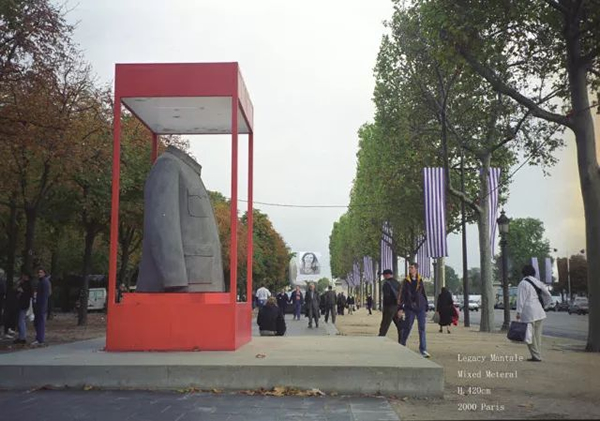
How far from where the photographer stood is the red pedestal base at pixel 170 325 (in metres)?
9.91

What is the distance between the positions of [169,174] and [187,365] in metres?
3.75

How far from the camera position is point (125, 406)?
6844mm

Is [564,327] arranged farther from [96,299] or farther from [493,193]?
[96,299]

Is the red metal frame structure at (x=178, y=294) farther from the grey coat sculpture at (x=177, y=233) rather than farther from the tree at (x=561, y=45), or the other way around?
the tree at (x=561, y=45)

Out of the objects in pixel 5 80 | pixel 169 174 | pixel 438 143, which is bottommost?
pixel 169 174

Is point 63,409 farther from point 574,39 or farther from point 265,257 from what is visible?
point 265,257

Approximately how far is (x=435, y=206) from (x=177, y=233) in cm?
1472

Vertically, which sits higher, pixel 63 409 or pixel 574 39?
pixel 574 39

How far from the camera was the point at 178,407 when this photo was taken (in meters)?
6.85

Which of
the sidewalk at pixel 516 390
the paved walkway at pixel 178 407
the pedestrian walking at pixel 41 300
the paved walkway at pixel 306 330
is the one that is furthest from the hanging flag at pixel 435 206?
the paved walkway at pixel 178 407

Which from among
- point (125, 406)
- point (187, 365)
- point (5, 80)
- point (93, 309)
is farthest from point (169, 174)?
point (93, 309)

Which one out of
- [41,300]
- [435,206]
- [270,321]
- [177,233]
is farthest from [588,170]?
[41,300]

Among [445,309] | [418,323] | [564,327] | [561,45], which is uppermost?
[561,45]

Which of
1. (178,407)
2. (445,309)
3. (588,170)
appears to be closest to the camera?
(178,407)
